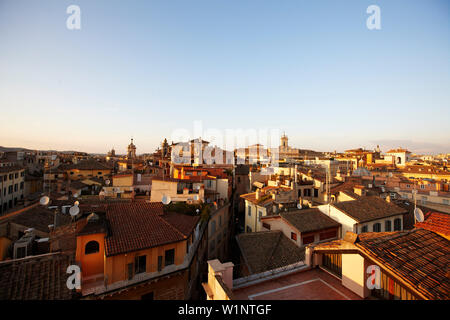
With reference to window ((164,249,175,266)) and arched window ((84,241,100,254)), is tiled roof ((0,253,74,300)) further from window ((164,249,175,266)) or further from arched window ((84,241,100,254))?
window ((164,249,175,266))

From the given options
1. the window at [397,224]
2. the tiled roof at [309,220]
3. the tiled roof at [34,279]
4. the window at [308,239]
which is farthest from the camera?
the window at [397,224]

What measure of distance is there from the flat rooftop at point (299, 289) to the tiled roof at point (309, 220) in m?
8.06

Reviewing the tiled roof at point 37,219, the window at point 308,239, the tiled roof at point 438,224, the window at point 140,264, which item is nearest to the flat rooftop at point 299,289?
the tiled roof at point 438,224

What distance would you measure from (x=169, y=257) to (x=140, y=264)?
158cm

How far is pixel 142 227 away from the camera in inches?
480

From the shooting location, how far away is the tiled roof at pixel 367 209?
50.4 feet

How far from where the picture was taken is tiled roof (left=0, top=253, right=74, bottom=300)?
25.6 feet

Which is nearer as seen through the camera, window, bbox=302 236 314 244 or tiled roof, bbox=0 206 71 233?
tiled roof, bbox=0 206 71 233

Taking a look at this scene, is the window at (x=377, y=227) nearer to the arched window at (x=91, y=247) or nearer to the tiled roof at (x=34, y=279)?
the arched window at (x=91, y=247)

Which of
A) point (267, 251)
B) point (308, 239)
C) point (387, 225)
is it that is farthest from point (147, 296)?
point (387, 225)

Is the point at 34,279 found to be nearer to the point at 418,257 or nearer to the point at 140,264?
the point at 140,264

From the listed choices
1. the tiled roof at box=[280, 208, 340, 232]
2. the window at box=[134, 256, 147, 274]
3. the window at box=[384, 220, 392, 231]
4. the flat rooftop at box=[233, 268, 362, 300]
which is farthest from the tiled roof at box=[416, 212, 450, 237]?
the window at box=[134, 256, 147, 274]

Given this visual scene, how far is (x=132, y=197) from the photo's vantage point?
2209 centimetres

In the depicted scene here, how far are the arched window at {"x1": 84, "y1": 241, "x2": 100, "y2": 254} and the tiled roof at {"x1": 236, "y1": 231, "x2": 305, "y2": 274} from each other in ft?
28.4
